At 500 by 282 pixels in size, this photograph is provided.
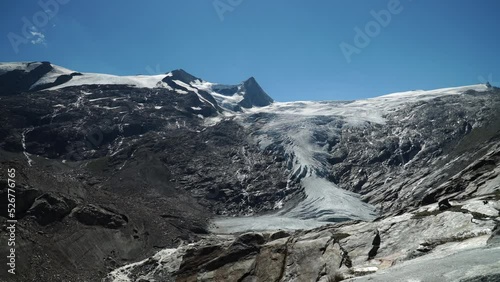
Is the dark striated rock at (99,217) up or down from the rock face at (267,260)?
up

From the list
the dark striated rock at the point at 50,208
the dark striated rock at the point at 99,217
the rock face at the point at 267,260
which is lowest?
the rock face at the point at 267,260

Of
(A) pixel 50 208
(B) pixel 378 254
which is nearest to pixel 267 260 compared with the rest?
(B) pixel 378 254

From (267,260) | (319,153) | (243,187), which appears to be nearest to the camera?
(267,260)

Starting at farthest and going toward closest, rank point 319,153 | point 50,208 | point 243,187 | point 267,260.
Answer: point 319,153 → point 243,187 → point 50,208 → point 267,260

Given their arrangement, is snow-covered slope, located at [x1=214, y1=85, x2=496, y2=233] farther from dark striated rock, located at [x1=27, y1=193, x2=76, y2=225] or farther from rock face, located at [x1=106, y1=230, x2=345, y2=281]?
rock face, located at [x1=106, y1=230, x2=345, y2=281]

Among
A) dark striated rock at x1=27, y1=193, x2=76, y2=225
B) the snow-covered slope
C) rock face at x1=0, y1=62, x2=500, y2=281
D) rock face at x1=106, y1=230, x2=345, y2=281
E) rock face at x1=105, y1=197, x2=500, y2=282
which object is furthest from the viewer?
the snow-covered slope

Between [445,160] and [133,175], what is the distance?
316ft

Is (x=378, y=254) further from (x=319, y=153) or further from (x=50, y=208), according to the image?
(x=319, y=153)

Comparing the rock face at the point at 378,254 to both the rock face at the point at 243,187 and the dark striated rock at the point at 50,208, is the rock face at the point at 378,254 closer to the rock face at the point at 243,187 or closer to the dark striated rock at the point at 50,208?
the rock face at the point at 243,187

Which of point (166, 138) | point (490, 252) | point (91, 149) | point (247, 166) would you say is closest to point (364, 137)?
point (247, 166)

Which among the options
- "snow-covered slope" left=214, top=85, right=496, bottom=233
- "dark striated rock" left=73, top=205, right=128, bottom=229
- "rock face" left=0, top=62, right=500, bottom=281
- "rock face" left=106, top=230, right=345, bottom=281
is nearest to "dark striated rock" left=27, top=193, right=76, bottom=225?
"rock face" left=0, top=62, right=500, bottom=281

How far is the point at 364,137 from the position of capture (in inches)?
6304

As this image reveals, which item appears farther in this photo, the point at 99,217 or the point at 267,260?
the point at 99,217

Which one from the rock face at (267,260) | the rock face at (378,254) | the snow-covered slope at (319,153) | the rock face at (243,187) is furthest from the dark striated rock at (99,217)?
the rock face at (378,254)
